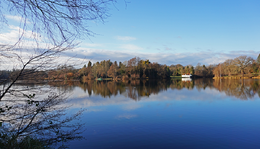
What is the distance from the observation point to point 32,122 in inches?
199

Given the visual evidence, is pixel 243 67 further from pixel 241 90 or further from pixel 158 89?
pixel 158 89

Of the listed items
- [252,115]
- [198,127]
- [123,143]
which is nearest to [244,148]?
Answer: [198,127]

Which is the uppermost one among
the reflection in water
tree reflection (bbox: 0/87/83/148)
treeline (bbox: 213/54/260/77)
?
treeline (bbox: 213/54/260/77)

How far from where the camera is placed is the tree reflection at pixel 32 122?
364 centimetres

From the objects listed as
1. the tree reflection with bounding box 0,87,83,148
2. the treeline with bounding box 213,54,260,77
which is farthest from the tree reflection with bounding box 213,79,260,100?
the treeline with bounding box 213,54,260,77

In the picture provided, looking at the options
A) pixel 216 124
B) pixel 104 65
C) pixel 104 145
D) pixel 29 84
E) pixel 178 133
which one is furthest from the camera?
pixel 104 65

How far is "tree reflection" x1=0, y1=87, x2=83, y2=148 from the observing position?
11.9 feet

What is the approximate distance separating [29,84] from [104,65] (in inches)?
2986

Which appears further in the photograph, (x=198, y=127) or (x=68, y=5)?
(x=198, y=127)

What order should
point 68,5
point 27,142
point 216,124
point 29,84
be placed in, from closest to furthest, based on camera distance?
point 68,5 → point 29,84 → point 27,142 → point 216,124

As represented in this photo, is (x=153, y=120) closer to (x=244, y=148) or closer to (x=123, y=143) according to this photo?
(x=123, y=143)

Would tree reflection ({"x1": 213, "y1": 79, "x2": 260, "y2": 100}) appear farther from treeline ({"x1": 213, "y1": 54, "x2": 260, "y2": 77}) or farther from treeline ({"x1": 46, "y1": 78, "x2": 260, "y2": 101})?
treeline ({"x1": 213, "y1": 54, "x2": 260, "y2": 77})

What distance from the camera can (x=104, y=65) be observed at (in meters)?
78.8

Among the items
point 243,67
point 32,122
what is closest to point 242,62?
point 243,67
